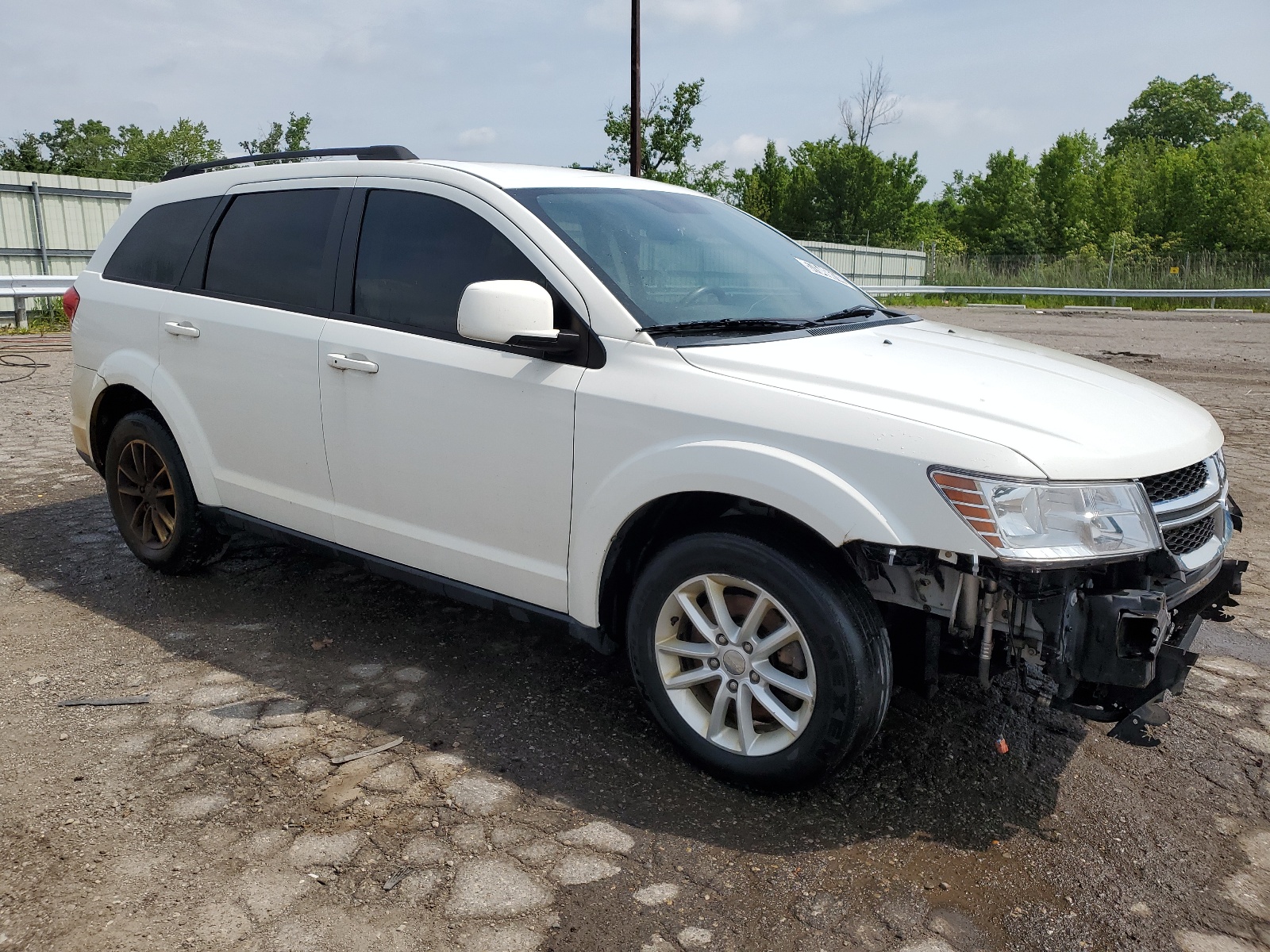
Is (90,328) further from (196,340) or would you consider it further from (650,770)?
(650,770)

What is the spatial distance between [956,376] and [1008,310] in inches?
1134

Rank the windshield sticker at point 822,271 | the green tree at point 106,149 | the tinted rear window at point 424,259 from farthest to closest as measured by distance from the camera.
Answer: the green tree at point 106,149, the windshield sticker at point 822,271, the tinted rear window at point 424,259

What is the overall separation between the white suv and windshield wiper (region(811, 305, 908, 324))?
6cm

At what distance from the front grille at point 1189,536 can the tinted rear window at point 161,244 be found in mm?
4052

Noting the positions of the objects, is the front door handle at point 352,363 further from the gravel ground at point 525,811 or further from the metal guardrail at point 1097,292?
the metal guardrail at point 1097,292

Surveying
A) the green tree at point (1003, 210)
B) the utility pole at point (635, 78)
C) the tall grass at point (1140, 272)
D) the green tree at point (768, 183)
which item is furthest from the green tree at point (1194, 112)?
the utility pole at point (635, 78)

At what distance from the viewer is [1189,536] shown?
2895 millimetres

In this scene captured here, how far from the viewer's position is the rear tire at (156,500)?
4.69 m

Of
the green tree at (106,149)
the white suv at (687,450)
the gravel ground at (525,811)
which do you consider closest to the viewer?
the gravel ground at (525,811)

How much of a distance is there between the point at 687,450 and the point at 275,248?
227 cm

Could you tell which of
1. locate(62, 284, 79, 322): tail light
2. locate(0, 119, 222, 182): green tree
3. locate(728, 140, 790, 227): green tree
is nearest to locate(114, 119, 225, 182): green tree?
locate(0, 119, 222, 182): green tree

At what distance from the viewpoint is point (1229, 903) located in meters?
2.60

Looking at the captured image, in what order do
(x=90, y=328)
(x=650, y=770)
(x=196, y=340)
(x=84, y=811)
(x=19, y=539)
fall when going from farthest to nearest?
(x=19, y=539), (x=90, y=328), (x=196, y=340), (x=650, y=770), (x=84, y=811)

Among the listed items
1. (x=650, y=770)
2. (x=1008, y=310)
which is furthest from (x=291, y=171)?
(x=1008, y=310)
